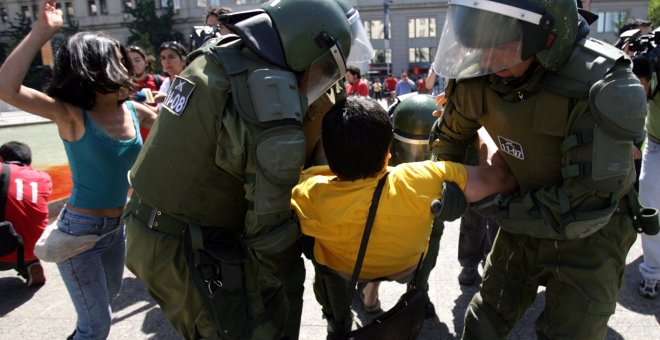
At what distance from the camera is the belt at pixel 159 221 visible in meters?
1.64

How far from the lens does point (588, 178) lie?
1562 mm

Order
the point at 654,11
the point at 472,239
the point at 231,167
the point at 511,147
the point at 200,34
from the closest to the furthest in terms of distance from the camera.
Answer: the point at 231,167, the point at 511,147, the point at 472,239, the point at 200,34, the point at 654,11

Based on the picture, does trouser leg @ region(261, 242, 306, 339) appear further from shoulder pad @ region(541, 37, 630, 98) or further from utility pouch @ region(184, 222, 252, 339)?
shoulder pad @ region(541, 37, 630, 98)

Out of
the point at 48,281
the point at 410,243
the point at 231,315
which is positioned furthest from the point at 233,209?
the point at 48,281

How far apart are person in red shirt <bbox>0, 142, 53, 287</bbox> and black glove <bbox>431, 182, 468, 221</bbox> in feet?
10.7

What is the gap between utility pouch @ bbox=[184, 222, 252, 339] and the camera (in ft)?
5.16

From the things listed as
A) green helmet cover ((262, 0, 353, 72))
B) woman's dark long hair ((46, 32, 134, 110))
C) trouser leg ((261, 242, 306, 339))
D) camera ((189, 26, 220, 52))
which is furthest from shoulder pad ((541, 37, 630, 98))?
camera ((189, 26, 220, 52))

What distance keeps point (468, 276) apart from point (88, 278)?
246cm

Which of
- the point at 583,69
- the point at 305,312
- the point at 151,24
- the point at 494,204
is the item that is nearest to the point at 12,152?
the point at 305,312

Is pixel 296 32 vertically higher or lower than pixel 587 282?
higher

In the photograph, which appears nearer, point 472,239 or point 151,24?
point 472,239

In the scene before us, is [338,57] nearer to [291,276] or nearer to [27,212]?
[291,276]

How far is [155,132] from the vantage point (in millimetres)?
1578

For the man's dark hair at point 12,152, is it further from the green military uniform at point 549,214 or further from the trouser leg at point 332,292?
the green military uniform at point 549,214
